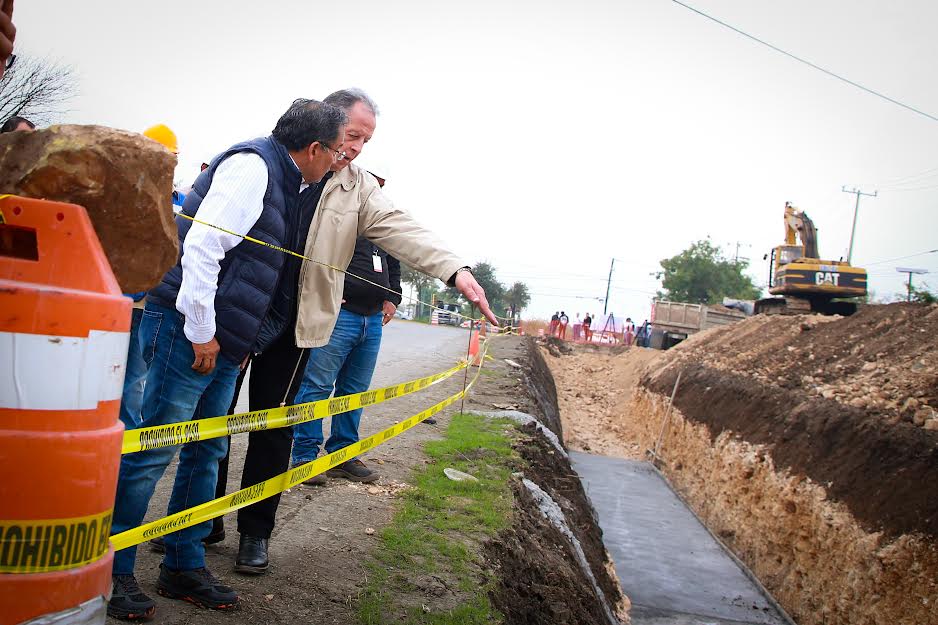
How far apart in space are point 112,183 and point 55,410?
0.67 m

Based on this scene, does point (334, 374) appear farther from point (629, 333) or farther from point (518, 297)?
point (518, 297)

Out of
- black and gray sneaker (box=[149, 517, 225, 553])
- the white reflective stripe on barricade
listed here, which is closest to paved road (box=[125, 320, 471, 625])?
black and gray sneaker (box=[149, 517, 225, 553])

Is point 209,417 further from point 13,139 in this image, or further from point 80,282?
point 80,282

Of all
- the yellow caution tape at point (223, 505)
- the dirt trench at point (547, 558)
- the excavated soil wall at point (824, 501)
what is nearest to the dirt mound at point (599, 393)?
the excavated soil wall at point (824, 501)

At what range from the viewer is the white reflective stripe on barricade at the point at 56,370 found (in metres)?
1.20

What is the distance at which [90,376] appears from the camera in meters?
1.29

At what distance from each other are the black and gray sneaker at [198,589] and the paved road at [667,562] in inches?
247

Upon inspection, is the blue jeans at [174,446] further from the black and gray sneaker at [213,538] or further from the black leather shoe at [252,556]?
the black and gray sneaker at [213,538]

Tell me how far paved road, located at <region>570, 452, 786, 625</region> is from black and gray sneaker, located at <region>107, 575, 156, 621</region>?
657cm

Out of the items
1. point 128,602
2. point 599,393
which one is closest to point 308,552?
point 128,602

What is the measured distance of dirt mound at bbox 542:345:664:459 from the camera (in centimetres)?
1839

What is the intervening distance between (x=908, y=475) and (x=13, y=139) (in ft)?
26.8

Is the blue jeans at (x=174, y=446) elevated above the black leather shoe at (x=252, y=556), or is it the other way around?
the blue jeans at (x=174, y=446)

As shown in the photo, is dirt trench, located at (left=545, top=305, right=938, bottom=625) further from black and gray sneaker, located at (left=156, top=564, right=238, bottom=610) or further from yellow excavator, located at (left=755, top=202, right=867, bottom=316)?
black and gray sneaker, located at (left=156, top=564, right=238, bottom=610)
